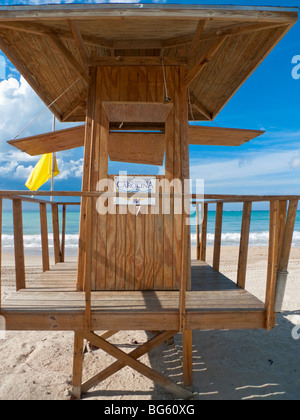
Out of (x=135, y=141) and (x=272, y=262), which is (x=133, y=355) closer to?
(x=272, y=262)

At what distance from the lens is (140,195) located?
288 centimetres

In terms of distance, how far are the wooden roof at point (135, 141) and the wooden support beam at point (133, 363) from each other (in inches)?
119

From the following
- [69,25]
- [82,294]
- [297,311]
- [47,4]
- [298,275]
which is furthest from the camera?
[298,275]

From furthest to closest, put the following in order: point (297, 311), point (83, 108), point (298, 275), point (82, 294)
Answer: point (298, 275), point (297, 311), point (83, 108), point (82, 294)

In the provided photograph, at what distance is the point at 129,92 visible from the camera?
3982 mm

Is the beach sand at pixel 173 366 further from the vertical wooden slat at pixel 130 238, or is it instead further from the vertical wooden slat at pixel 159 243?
the vertical wooden slat at pixel 130 238

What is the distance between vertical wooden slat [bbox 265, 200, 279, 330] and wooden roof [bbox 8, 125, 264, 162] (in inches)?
102

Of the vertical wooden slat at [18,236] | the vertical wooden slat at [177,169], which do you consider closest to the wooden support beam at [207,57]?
the vertical wooden slat at [177,169]

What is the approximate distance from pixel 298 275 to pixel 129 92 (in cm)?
863

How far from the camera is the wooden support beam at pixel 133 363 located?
11.2ft

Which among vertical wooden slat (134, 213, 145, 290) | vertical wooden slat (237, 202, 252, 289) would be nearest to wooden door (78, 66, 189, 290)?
vertical wooden slat (134, 213, 145, 290)

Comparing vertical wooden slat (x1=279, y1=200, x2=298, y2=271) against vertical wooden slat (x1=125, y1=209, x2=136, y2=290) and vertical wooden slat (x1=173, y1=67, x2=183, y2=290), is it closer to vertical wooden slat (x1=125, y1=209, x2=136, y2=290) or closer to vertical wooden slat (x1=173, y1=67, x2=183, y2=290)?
vertical wooden slat (x1=173, y1=67, x2=183, y2=290)
